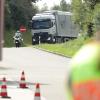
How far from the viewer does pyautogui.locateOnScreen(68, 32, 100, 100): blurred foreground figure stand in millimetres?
1809

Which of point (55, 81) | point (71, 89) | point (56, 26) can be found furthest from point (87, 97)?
point (56, 26)

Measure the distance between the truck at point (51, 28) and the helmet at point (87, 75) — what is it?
5365 cm

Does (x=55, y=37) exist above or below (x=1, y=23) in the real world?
below

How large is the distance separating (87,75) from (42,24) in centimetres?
5499

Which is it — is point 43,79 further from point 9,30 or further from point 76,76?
point 9,30

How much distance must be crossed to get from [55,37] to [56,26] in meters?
Result: 1.17

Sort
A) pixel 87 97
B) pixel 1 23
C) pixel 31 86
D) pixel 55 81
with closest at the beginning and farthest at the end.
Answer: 1. pixel 87 97
2. pixel 1 23
3. pixel 31 86
4. pixel 55 81

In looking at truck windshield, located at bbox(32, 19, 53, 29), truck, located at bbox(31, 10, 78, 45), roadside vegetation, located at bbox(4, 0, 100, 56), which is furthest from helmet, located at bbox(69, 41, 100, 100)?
truck windshield, located at bbox(32, 19, 53, 29)

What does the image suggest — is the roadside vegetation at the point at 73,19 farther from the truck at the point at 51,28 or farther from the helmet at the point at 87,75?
the helmet at the point at 87,75

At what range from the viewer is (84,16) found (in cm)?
4788

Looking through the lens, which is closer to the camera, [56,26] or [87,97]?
[87,97]

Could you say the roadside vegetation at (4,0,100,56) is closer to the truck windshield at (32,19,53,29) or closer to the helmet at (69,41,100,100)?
the truck windshield at (32,19,53,29)

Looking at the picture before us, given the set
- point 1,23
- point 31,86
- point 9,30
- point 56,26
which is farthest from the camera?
point 9,30

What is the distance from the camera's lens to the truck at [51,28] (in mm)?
56094
